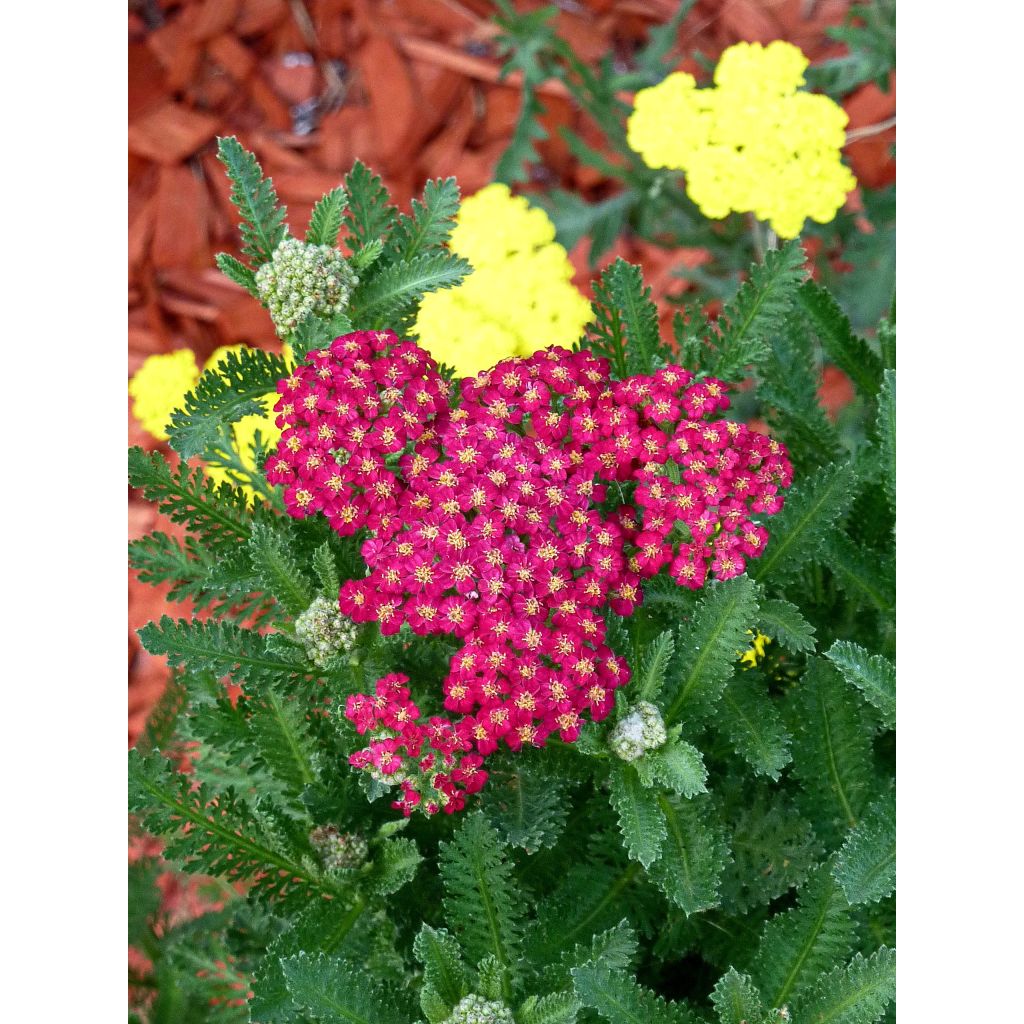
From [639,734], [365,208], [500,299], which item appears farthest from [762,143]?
[639,734]

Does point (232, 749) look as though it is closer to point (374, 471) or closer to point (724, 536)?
point (374, 471)

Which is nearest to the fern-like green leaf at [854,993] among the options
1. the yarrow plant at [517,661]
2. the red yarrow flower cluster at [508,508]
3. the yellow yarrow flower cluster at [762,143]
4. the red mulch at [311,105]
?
the yarrow plant at [517,661]

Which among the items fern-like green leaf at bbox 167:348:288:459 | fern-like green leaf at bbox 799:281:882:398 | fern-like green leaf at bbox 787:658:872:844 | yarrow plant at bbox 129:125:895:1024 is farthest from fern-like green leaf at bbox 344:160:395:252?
fern-like green leaf at bbox 787:658:872:844

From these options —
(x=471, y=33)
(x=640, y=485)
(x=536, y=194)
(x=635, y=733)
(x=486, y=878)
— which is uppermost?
(x=471, y=33)

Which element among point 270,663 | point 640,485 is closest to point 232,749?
point 270,663

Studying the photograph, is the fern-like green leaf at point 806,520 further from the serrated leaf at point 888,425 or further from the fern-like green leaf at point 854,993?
the fern-like green leaf at point 854,993

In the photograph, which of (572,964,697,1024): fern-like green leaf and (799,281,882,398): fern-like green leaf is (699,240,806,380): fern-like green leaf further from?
(572,964,697,1024): fern-like green leaf

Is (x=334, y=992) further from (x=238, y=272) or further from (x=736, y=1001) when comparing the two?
(x=238, y=272)
